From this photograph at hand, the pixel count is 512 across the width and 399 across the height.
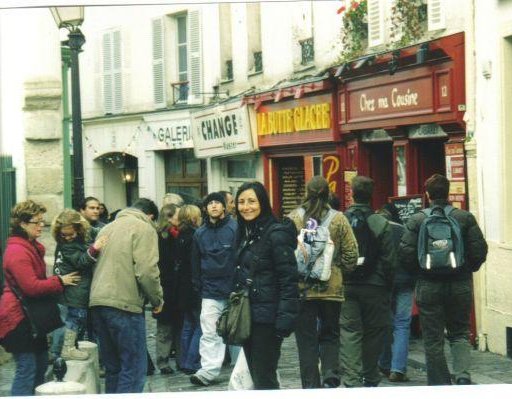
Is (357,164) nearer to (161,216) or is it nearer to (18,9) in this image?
(161,216)

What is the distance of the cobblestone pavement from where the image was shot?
7.27 meters

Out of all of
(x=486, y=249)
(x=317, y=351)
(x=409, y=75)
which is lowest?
(x=317, y=351)

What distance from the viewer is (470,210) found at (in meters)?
8.05

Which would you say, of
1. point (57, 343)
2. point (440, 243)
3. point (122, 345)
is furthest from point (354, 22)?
point (57, 343)

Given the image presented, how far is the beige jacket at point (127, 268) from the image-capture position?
694cm

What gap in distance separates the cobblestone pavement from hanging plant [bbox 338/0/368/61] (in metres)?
1.83

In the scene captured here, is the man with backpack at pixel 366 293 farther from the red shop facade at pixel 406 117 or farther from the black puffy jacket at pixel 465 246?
the red shop facade at pixel 406 117

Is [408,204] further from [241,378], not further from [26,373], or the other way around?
[26,373]

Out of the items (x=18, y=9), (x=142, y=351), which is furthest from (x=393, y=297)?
(x=18, y=9)

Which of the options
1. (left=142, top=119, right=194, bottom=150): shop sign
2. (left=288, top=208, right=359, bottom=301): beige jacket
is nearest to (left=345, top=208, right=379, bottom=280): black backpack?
(left=288, top=208, right=359, bottom=301): beige jacket

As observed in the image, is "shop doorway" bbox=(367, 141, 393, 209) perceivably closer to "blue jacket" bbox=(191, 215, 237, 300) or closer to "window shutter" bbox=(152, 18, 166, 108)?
"blue jacket" bbox=(191, 215, 237, 300)

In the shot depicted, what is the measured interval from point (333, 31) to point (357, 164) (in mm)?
1111

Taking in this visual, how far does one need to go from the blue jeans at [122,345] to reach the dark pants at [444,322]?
1428mm

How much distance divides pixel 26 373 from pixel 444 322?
82.5 inches
